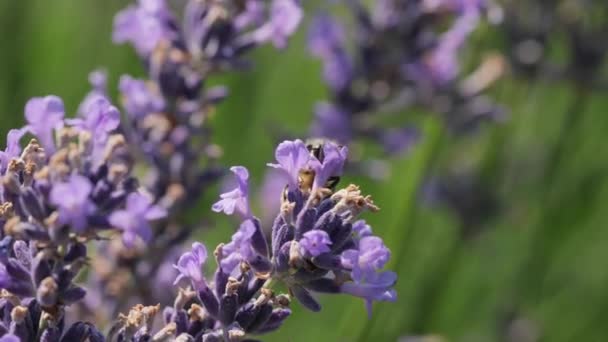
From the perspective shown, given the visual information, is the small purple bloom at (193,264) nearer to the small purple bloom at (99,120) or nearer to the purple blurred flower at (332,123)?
the small purple bloom at (99,120)

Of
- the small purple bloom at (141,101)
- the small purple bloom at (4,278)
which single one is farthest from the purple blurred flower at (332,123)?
the small purple bloom at (4,278)

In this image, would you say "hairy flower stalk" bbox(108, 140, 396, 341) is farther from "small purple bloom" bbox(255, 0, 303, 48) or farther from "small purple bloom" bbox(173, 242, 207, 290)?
"small purple bloom" bbox(255, 0, 303, 48)

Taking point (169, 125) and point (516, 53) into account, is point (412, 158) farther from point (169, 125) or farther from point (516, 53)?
point (169, 125)

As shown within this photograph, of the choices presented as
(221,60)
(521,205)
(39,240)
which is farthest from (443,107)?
(39,240)

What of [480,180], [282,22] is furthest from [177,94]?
[480,180]

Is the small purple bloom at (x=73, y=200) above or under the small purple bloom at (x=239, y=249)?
under

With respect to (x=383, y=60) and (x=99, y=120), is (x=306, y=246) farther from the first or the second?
(x=383, y=60)
